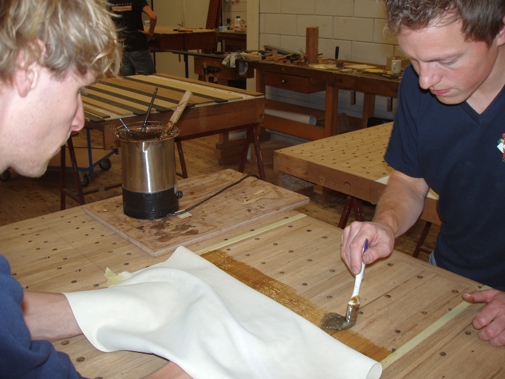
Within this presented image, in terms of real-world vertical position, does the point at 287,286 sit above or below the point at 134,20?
below

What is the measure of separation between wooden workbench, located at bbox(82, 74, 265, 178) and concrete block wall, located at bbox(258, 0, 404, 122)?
5.99 ft

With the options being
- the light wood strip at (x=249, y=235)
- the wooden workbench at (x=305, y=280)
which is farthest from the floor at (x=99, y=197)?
the wooden workbench at (x=305, y=280)

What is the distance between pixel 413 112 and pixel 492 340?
0.71 metres

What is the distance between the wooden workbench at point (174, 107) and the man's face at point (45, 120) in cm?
182

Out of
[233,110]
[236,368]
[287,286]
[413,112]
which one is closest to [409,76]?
[413,112]

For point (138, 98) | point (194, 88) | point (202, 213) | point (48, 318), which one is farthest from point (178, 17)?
point (48, 318)

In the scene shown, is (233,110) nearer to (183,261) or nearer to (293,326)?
(183,261)

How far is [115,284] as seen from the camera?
4.27 feet

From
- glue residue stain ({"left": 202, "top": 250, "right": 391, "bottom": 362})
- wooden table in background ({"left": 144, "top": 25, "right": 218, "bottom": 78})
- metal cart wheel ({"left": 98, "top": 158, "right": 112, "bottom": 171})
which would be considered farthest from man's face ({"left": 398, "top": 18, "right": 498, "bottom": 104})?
wooden table in background ({"left": 144, "top": 25, "right": 218, "bottom": 78})

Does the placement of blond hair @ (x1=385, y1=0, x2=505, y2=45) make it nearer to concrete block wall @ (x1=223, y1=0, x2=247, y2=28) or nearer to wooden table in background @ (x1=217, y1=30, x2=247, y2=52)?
wooden table in background @ (x1=217, y1=30, x2=247, y2=52)

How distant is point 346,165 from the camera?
97.6 inches

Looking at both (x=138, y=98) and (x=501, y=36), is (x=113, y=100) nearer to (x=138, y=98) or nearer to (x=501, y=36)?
(x=138, y=98)

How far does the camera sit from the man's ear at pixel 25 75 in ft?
2.47

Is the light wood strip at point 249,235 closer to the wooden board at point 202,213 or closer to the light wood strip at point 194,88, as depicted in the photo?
the wooden board at point 202,213
